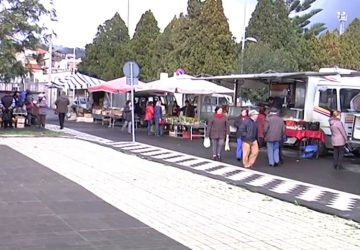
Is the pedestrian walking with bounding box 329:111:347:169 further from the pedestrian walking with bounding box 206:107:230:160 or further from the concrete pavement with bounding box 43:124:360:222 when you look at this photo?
the pedestrian walking with bounding box 206:107:230:160

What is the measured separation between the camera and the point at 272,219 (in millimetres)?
9031

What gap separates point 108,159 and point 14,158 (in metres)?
2.46

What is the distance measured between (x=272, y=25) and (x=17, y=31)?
110 ft

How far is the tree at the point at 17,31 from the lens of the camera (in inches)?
957

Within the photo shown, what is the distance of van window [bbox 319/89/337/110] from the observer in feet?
72.6

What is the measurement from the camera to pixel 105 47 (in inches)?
2415

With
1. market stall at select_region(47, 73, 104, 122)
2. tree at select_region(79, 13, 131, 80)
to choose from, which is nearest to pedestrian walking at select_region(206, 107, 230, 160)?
market stall at select_region(47, 73, 104, 122)

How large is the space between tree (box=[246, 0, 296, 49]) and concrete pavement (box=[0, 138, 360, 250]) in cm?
3972

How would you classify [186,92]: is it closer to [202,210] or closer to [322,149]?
[322,149]

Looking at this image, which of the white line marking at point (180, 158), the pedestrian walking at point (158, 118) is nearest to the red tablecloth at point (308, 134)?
the white line marking at point (180, 158)

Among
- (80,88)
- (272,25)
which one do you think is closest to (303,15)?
(272,25)

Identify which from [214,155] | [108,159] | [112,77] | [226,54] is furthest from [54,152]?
[112,77]

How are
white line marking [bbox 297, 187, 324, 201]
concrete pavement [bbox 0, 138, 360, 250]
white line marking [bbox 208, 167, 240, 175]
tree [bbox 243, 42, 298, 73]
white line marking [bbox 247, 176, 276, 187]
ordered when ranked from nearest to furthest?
concrete pavement [bbox 0, 138, 360, 250] < white line marking [bbox 297, 187, 324, 201] < white line marking [bbox 247, 176, 276, 187] < white line marking [bbox 208, 167, 240, 175] < tree [bbox 243, 42, 298, 73]

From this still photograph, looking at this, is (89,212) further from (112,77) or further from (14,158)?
(112,77)
